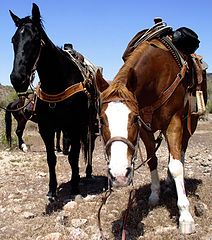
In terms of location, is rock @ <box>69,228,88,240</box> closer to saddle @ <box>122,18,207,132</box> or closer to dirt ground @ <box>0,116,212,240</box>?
dirt ground @ <box>0,116,212,240</box>

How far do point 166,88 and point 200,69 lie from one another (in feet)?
3.01

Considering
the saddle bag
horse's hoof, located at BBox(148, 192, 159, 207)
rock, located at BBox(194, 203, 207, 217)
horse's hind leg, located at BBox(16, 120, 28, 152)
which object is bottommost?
rock, located at BBox(194, 203, 207, 217)

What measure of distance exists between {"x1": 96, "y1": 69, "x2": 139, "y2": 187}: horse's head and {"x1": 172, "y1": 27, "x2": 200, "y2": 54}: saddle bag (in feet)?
5.41

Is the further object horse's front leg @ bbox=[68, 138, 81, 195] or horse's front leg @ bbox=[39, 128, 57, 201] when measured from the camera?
→ horse's front leg @ bbox=[68, 138, 81, 195]

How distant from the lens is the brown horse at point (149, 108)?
317 cm

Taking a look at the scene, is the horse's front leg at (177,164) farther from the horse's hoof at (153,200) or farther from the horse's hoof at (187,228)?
the horse's hoof at (153,200)

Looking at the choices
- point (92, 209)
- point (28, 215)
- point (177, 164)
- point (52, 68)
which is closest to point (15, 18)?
point (52, 68)

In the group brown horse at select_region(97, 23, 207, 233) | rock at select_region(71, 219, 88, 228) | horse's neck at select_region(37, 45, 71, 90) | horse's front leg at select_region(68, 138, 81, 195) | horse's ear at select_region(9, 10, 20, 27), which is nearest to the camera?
brown horse at select_region(97, 23, 207, 233)

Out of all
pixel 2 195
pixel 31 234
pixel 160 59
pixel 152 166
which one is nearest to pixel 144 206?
pixel 152 166

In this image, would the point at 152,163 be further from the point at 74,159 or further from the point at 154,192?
the point at 74,159

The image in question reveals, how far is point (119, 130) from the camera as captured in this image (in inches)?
125

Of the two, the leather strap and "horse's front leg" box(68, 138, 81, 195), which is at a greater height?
the leather strap

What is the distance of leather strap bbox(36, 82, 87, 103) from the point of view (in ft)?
16.6

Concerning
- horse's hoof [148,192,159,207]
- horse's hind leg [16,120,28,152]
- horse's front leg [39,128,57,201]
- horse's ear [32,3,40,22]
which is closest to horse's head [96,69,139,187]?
horse's hoof [148,192,159,207]
